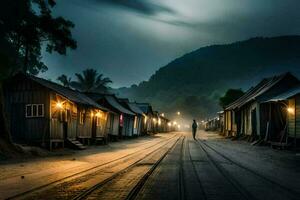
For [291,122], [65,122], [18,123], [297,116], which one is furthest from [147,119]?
[297,116]

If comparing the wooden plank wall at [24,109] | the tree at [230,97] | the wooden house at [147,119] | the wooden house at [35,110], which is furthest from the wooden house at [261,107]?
the tree at [230,97]

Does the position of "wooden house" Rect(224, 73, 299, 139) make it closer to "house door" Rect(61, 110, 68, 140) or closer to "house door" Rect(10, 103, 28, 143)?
"house door" Rect(61, 110, 68, 140)

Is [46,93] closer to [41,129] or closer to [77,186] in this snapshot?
[41,129]

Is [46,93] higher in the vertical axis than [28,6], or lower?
lower

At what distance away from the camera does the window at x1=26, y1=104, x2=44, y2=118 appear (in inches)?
1139

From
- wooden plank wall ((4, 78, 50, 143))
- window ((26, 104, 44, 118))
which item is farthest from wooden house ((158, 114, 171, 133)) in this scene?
window ((26, 104, 44, 118))

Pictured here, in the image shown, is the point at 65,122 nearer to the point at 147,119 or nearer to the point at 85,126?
the point at 85,126

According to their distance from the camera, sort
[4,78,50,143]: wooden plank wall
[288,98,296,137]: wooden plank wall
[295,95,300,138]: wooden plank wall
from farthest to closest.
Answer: [288,98,296,137]: wooden plank wall, [295,95,300,138]: wooden plank wall, [4,78,50,143]: wooden plank wall

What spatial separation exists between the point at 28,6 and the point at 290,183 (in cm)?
4664

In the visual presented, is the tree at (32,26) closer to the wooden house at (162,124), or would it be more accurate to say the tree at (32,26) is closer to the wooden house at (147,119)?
the wooden house at (147,119)

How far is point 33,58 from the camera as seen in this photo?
66875 millimetres

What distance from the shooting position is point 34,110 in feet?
95.4

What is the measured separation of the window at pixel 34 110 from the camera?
2892 cm

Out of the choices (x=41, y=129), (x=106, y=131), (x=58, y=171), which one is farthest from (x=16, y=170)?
(x=106, y=131)
